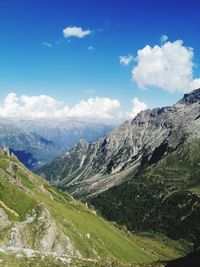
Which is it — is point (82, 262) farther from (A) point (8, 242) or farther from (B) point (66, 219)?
(B) point (66, 219)

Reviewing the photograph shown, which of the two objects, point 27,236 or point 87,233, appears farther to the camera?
point 87,233

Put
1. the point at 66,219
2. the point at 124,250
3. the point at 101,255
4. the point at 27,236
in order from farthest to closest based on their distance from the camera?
the point at 124,250
the point at 66,219
the point at 101,255
the point at 27,236

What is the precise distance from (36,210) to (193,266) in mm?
121803

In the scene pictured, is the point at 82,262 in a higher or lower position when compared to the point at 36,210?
higher

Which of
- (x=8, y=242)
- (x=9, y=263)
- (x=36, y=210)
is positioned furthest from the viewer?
(x=36, y=210)

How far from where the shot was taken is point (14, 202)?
530 feet

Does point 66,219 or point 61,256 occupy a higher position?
point 61,256

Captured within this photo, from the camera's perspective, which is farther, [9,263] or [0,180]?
[0,180]

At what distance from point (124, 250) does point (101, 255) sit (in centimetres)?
3192

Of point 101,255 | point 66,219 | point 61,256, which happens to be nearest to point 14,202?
point 66,219

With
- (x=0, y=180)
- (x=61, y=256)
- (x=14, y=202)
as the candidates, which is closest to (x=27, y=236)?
(x=14, y=202)

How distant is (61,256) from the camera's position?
47375 mm

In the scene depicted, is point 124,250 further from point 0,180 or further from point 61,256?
point 61,256

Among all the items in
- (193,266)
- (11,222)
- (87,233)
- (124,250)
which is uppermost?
(193,266)
